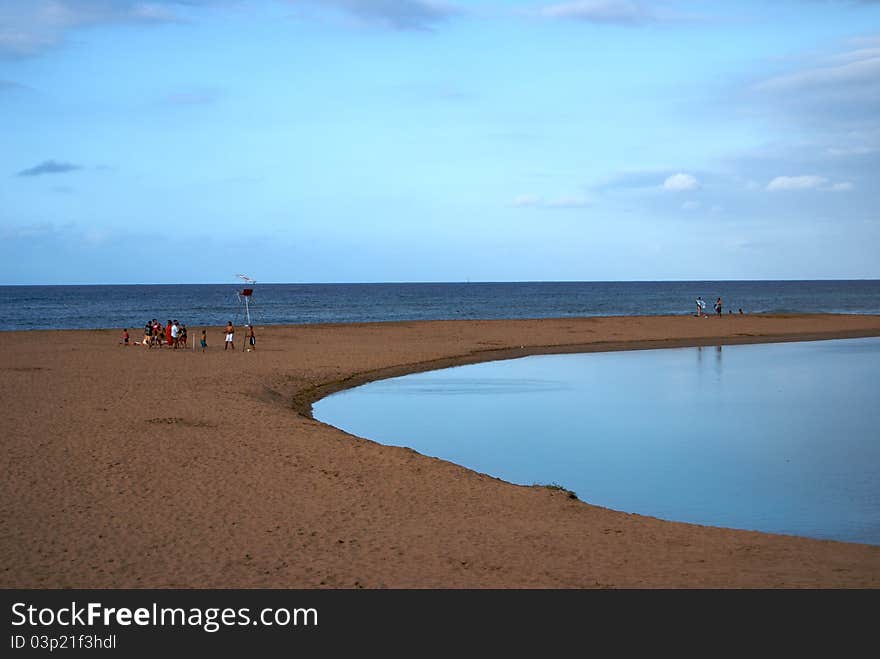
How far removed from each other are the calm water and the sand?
157 cm

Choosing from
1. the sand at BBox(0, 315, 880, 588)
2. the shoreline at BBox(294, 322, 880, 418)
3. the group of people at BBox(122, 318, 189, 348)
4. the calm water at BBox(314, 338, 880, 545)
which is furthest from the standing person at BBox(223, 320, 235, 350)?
the sand at BBox(0, 315, 880, 588)

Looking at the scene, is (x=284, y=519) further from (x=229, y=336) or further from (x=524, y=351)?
(x=524, y=351)

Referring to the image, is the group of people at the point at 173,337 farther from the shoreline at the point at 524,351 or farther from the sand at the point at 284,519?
the sand at the point at 284,519

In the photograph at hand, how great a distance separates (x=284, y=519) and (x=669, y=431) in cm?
1224

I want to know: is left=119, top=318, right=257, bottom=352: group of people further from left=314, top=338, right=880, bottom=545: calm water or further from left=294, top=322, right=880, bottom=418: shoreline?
left=314, top=338, right=880, bottom=545: calm water

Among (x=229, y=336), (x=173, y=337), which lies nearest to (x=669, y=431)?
(x=229, y=336)

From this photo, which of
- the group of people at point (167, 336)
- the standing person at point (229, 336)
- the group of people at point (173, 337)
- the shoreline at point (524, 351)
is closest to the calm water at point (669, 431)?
the shoreline at point (524, 351)

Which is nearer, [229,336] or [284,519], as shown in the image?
[284,519]

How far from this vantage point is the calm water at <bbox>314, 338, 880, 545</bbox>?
14.5m

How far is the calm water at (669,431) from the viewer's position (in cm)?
1449

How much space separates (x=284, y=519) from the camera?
12.4m

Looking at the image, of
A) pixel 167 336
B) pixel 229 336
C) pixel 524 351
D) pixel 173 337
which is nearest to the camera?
pixel 229 336
